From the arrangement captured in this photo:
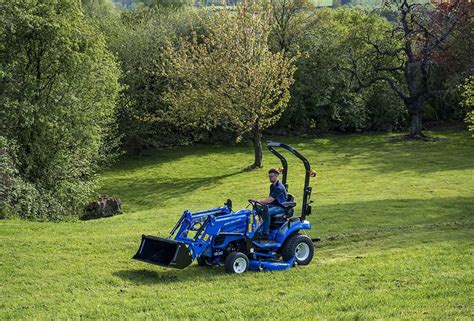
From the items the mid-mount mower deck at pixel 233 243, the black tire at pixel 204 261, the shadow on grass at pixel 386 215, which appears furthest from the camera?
the shadow on grass at pixel 386 215

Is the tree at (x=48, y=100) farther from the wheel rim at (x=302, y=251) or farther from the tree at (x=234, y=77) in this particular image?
the wheel rim at (x=302, y=251)

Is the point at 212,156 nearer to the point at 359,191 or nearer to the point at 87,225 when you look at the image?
the point at 359,191

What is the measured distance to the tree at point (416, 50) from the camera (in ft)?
158

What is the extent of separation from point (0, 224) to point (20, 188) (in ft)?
14.1

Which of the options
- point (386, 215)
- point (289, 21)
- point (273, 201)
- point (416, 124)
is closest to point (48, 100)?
point (386, 215)

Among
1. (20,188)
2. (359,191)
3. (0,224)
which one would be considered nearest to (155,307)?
(0,224)

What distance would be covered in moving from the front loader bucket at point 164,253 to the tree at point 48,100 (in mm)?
11916

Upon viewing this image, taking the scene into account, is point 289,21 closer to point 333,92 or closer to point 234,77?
point 333,92

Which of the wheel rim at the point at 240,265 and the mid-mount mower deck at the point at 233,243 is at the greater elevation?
the mid-mount mower deck at the point at 233,243

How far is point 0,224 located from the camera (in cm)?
2044

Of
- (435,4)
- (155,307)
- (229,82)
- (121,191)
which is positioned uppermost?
(435,4)

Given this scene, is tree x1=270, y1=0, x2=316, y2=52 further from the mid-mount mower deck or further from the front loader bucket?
the front loader bucket

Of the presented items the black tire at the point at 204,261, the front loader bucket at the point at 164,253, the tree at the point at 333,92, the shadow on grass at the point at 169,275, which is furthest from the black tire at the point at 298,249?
the tree at the point at 333,92

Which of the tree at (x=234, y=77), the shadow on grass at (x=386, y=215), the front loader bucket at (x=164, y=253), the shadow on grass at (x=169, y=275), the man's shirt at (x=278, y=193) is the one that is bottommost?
the shadow on grass at (x=386, y=215)
